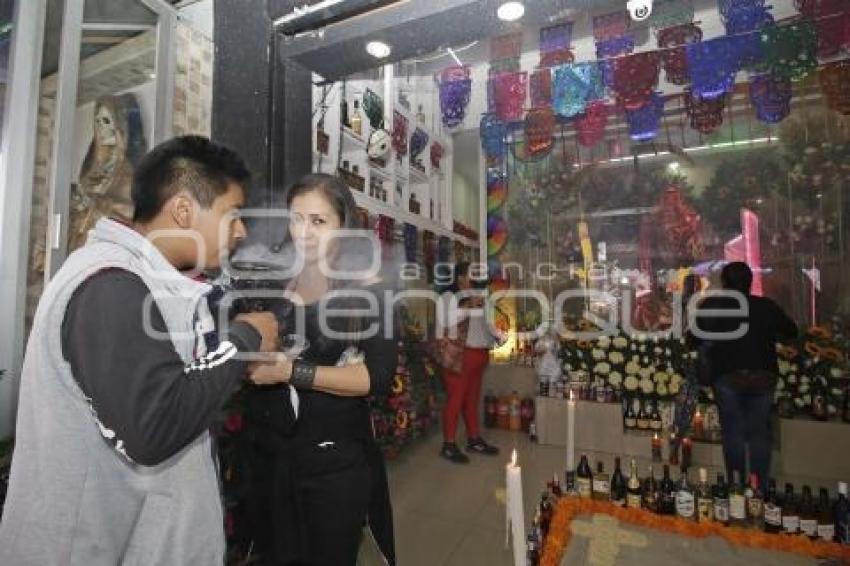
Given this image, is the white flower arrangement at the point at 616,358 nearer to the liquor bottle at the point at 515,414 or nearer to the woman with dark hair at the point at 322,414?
the liquor bottle at the point at 515,414

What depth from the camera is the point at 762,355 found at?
8.37 ft

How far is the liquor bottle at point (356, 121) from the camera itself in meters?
2.98

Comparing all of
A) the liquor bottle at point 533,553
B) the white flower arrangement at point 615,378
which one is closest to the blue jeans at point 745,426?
the white flower arrangement at point 615,378

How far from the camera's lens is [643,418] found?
3.45 meters

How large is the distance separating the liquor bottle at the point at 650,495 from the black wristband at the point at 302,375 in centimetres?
138

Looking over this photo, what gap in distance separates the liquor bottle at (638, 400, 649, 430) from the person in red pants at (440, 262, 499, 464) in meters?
1.13

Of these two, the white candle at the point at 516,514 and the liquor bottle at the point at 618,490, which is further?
the liquor bottle at the point at 618,490

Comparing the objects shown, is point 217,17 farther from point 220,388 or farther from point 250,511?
point 250,511

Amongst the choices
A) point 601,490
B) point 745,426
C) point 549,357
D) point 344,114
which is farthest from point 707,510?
point 344,114

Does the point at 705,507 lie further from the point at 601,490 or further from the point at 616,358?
the point at 616,358

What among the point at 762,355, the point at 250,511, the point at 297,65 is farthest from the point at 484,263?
the point at 250,511

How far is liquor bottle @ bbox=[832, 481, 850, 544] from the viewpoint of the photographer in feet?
Answer: 4.86

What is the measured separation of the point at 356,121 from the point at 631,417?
3022 millimetres

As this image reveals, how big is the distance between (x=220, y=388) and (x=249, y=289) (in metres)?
0.51
